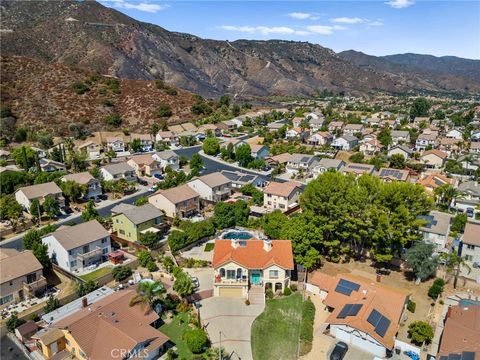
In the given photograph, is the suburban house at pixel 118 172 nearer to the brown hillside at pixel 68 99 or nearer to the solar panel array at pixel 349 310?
the brown hillside at pixel 68 99

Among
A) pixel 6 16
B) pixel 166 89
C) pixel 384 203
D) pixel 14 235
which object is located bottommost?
pixel 14 235

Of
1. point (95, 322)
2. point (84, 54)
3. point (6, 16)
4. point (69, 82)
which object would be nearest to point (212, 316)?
point (95, 322)

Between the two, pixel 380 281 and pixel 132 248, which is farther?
pixel 132 248

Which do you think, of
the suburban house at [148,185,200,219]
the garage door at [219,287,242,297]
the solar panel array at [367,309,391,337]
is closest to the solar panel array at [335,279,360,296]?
the solar panel array at [367,309,391,337]

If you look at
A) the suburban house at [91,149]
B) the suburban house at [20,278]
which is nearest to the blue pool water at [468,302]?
the suburban house at [20,278]

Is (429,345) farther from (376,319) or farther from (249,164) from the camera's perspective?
(249,164)

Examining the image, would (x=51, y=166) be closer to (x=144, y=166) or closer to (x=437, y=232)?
(x=144, y=166)

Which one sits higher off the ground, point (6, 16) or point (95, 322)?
point (6, 16)
